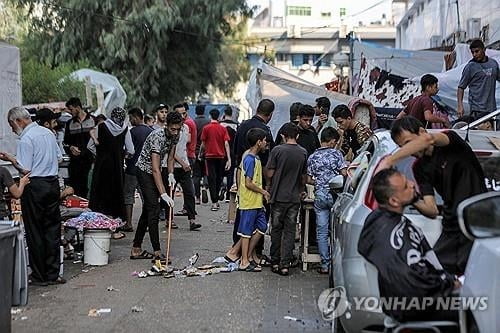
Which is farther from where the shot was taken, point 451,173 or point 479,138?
point 479,138

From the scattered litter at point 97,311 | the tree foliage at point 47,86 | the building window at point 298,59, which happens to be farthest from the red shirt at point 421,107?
the building window at point 298,59

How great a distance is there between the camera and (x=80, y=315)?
7.97 m

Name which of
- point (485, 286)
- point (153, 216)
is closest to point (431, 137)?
point (485, 286)

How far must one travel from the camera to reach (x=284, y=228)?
983cm

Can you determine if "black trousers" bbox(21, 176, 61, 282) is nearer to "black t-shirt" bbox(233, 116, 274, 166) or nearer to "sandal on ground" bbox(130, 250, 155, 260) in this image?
"sandal on ground" bbox(130, 250, 155, 260)

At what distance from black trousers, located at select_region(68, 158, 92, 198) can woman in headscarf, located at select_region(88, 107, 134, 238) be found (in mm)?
650

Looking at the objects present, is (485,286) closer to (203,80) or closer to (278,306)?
(278,306)

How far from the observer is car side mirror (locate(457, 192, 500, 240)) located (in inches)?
178

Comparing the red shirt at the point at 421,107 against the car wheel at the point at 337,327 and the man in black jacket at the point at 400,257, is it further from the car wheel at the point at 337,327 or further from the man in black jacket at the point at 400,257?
the man in black jacket at the point at 400,257

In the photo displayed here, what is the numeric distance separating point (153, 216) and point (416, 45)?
74.4 ft

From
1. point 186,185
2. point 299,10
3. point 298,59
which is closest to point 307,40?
point 298,59

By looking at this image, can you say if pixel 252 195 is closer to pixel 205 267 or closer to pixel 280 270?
pixel 280 270

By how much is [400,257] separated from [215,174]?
473 inches

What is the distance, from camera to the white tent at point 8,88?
498 inches
